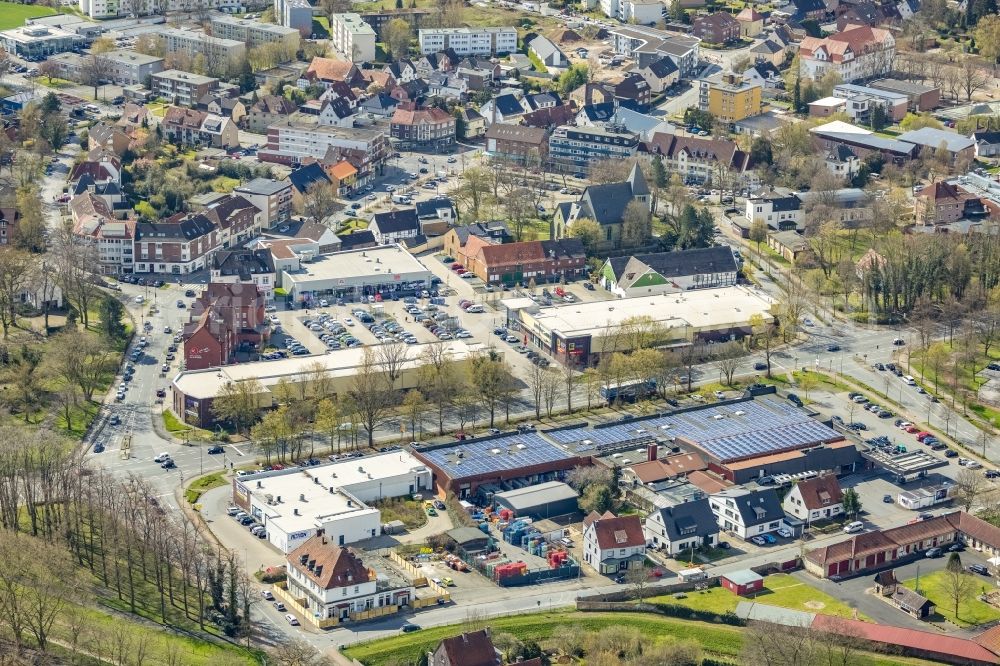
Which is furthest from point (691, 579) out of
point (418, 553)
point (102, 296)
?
point (102, 296)

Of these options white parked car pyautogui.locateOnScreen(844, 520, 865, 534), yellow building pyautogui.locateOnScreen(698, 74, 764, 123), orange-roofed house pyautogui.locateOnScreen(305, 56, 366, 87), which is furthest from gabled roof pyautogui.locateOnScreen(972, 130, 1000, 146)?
white parked car pyautogui.locateOnScreen(844, 520, 865, 534)

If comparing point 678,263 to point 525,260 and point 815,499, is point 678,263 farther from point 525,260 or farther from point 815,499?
point 815,499

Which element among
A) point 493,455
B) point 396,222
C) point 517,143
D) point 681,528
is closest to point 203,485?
point 493,455

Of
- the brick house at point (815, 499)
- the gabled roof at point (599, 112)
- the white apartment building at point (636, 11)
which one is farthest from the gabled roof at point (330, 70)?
the brick house at point (815, 499)

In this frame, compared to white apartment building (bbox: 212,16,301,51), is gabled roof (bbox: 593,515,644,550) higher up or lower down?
lower down

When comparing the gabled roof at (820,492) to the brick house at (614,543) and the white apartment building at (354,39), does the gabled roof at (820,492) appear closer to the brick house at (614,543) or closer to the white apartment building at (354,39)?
the brick house at (614,543)

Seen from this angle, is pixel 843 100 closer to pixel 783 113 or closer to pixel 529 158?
pixel 783 113

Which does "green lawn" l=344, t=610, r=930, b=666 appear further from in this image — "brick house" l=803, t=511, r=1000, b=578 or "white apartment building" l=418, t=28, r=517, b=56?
"white apartment building" l=418, t=28, r=517, b=56
